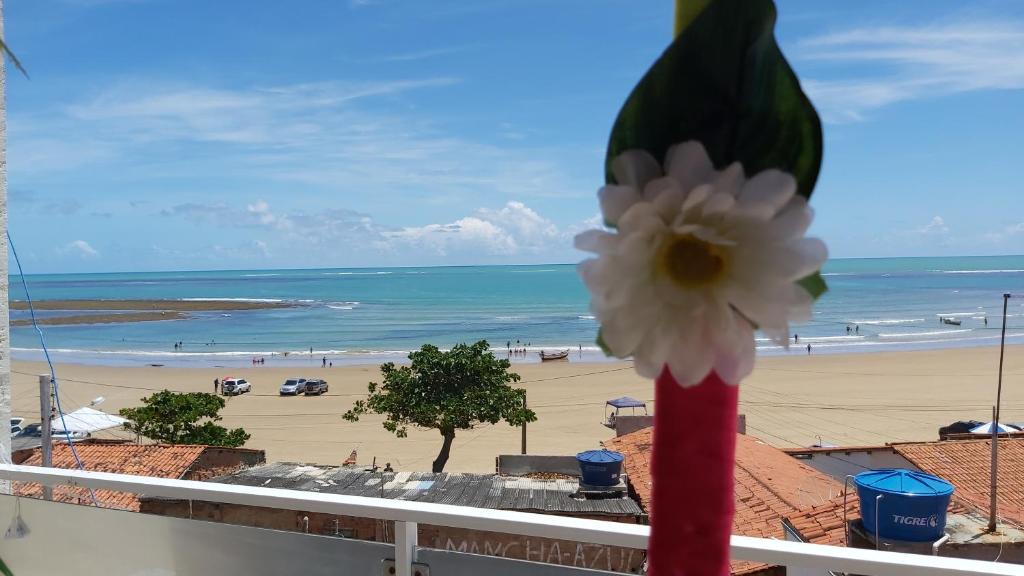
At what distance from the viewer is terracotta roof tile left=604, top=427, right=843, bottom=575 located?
6562 mm

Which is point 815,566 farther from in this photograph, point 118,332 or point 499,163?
point 499,163

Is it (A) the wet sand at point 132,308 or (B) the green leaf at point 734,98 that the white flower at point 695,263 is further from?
(A) the wet sand at point 132,308

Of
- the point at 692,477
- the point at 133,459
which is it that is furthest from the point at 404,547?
the point at 133,459

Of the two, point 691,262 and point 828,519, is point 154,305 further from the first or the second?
point 691,262

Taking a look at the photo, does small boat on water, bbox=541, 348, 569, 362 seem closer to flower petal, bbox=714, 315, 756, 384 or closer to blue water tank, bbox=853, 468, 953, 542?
blue water tank, bbox=853, 468, 953, 542

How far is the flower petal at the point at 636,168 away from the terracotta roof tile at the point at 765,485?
601cm

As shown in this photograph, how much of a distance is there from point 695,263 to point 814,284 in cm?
6

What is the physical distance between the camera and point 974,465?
803 cm

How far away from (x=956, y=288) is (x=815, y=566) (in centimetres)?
5990

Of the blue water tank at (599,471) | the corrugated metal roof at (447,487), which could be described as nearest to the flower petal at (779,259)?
the corrugated metal roof at (447,487)

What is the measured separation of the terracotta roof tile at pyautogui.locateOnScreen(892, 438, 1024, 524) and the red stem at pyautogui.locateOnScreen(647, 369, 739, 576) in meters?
7.41

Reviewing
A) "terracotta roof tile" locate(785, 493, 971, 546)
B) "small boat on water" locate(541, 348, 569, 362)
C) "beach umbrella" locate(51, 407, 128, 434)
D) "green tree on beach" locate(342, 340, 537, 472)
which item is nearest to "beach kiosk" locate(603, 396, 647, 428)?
"green tree on beach" locate(342, 340, 537, 472)

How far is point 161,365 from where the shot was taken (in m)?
25.1

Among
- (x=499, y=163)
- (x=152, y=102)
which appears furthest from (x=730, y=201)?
(x=499, y=163)
